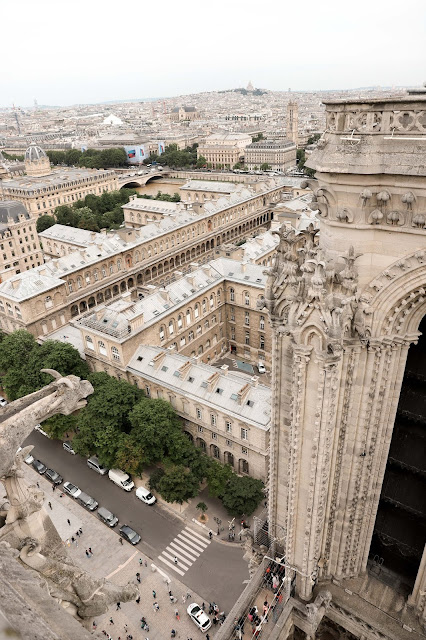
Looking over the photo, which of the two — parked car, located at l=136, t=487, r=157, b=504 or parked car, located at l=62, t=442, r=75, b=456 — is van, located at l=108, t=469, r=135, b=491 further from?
parked car, located at l=62, t=442, r=75, b=456

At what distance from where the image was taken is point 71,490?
55281mm

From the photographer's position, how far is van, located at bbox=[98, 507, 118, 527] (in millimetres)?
51062

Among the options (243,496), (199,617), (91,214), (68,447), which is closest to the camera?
(199,617)

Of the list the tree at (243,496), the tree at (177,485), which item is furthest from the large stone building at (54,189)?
the tree at (243,496)

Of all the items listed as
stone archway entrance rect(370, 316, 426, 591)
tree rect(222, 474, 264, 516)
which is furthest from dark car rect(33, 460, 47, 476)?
stone archway entrance rect(370, 316, 426, 591)

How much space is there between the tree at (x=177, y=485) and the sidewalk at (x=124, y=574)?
21.7 ft

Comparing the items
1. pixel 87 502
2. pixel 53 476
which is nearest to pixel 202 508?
pixel 87 502

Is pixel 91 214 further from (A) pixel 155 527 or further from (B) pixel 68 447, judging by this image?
(A) pixel 155 527

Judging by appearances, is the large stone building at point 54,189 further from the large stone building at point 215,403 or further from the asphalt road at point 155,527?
the large stone building at point 215,403

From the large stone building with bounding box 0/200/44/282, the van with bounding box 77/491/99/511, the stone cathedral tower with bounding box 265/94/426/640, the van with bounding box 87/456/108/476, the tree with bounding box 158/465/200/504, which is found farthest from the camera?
the large stone building with bounding box 0/200/44/282

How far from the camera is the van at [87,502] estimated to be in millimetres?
53062

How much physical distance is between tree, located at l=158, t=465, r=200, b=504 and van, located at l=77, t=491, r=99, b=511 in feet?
28.3

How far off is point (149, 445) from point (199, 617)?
1909 cm

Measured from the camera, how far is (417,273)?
14383 millimetres
